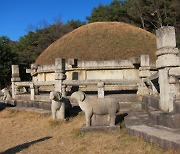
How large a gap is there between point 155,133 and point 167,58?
5.21 ft

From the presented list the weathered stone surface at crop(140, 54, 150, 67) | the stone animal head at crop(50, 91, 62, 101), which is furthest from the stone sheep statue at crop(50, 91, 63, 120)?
the weathered stone surface at crop(140, 54, 150, 67)

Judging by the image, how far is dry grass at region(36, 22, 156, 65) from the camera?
628 inches

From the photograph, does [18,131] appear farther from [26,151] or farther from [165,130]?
[165,130]

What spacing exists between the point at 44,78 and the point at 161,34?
10487 mm

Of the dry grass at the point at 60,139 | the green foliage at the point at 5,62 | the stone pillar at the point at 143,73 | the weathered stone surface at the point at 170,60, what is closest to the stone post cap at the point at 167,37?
the weathered stone surface at the point at 170,60

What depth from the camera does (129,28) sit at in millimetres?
19734

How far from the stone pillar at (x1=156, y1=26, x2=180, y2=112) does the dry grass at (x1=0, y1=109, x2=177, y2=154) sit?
43.3 inches

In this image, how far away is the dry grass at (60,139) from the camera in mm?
4933

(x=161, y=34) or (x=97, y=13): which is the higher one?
(x=97, y=13)

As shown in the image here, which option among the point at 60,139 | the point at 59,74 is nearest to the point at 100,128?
the point at 60,139

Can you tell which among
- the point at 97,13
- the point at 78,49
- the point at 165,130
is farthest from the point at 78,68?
A: the point at 97,13

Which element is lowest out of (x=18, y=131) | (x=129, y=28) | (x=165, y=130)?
(x=18, y=131)

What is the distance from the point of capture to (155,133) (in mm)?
4766

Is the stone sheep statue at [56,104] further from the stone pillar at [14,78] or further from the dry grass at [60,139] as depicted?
the stone pillar at [14,78]
